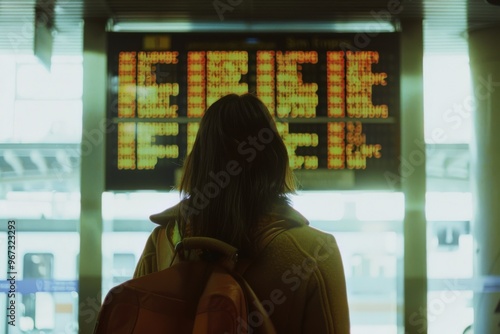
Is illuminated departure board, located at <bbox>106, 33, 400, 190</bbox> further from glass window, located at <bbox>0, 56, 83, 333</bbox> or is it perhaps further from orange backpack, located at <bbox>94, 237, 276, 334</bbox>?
orange backpack, located at <bbox>94, 237, 276, 334</bbox>

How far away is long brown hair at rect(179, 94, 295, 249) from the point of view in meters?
1.57

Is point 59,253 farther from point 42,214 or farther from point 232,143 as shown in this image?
point 232,143

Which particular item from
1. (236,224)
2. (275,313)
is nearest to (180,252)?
(236,224)

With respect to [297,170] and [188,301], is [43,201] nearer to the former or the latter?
[297,170]

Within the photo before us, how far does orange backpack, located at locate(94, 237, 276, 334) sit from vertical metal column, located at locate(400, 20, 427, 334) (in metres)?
3.36

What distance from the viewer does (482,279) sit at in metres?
4.95

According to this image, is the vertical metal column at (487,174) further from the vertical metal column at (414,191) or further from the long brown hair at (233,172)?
the long brown hair at (233,172)

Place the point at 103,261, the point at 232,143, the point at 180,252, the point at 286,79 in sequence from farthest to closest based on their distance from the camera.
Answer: the point at 103,261 < the point at 286,79 < the point at 232,143 < the point at 180,252

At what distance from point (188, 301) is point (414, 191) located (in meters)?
3.46

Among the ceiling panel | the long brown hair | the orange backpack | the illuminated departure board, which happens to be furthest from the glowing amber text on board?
the orange backpack

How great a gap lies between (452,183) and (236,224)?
399 centimetres

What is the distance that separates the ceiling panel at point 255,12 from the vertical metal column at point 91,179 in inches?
9.4

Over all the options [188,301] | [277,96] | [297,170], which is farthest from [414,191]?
[188,301]

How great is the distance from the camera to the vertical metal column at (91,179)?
4.60 m
